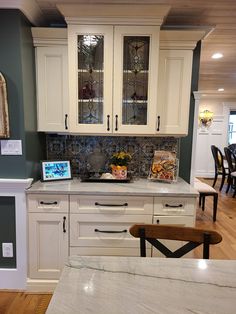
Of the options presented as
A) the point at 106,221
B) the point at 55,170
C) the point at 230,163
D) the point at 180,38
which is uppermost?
the point at 180,38

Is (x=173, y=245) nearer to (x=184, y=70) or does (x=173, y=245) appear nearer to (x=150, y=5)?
(x=184, y=70)

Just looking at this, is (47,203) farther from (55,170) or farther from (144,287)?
(144,287)

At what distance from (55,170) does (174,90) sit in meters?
1.37

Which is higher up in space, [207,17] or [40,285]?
[207,17]

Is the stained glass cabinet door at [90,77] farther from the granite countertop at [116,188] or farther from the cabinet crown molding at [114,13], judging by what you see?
the granite countertop at [116,188]

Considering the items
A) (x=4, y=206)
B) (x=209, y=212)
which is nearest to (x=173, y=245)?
(x=4, y=206)

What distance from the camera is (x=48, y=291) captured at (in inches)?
85.0

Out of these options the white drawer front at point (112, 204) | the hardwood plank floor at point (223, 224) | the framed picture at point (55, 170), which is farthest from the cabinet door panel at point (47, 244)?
the hardwood plank floor at point (223, 224)

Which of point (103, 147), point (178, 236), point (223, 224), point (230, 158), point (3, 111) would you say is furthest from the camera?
point (230, 158)

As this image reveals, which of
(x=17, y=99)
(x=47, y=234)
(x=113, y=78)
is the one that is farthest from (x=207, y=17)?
(x=47, y=234)

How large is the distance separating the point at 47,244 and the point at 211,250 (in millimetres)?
2033

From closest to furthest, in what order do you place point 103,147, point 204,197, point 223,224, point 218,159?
point 103,147 → point 223,224 → point 204,197 → point 218,159

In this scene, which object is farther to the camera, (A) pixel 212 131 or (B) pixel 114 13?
(A) pixel 212 131

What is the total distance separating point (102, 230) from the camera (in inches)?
82.5
